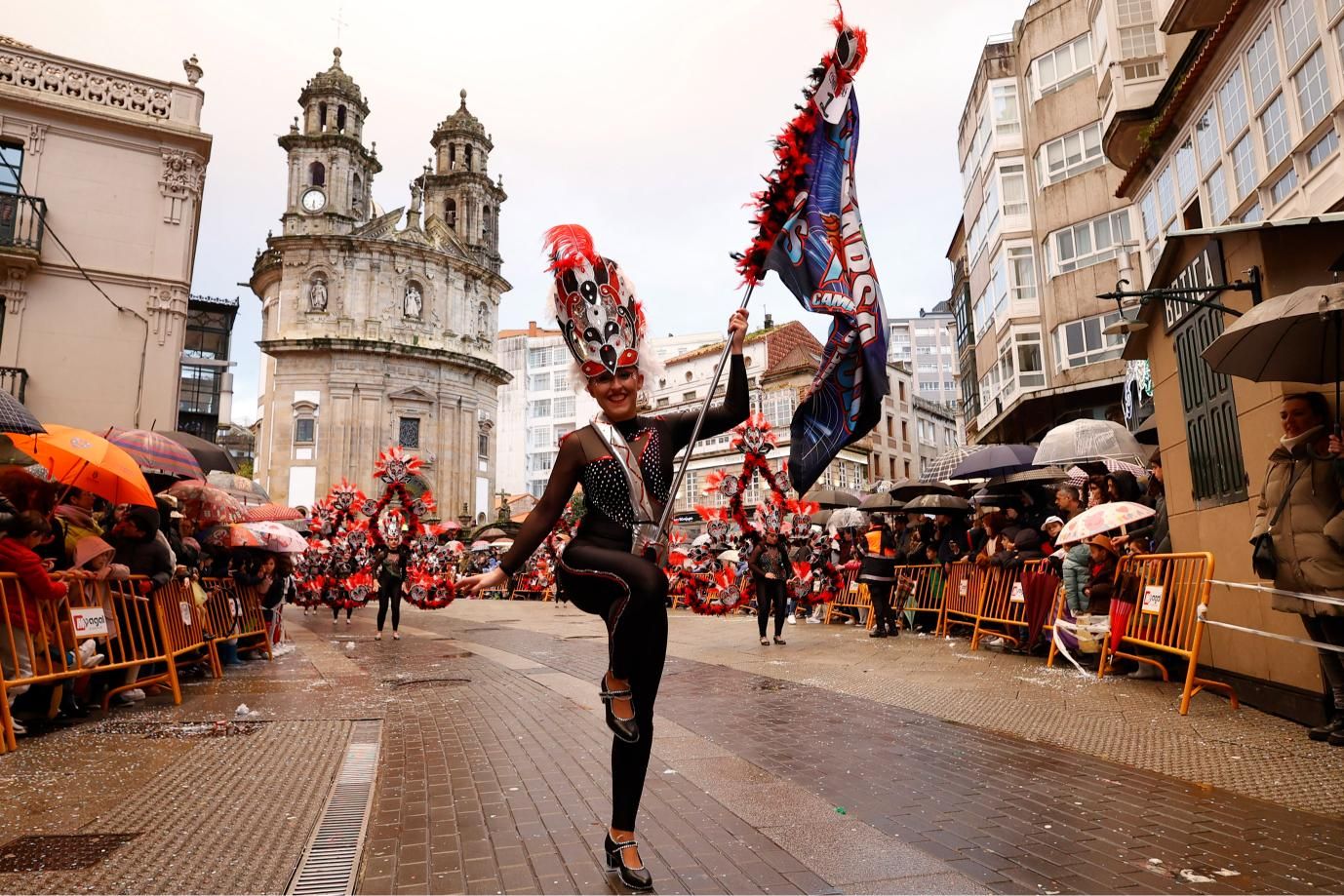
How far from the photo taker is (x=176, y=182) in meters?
19.9

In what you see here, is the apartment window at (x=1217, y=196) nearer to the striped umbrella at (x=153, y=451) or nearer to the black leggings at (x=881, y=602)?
the black leggings at (x=881, y=602)

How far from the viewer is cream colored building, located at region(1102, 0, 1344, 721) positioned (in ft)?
20.3

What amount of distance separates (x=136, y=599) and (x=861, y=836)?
7003 millimetres

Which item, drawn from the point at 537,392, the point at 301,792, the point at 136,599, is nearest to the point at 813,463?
the point at 301,792

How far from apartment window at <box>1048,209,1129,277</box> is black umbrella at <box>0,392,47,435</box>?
2492 centimetres

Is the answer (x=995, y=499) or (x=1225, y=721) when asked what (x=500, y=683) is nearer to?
(x=1225, y=721)

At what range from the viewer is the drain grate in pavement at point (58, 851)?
3184 mm

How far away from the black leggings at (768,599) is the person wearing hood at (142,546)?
749cm

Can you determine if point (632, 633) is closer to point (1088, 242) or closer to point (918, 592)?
point (918, 592)

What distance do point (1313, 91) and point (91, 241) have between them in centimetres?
2400

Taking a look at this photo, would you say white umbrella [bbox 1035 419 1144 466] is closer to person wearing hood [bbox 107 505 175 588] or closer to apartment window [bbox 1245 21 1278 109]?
apartment window [bbox 1245 21 1278 109]

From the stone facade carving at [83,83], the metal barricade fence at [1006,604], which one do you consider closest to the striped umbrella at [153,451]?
the metal barricade fence at [1006,604]

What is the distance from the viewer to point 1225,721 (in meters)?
5.95

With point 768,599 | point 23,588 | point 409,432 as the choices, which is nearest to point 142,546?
point 23,588
